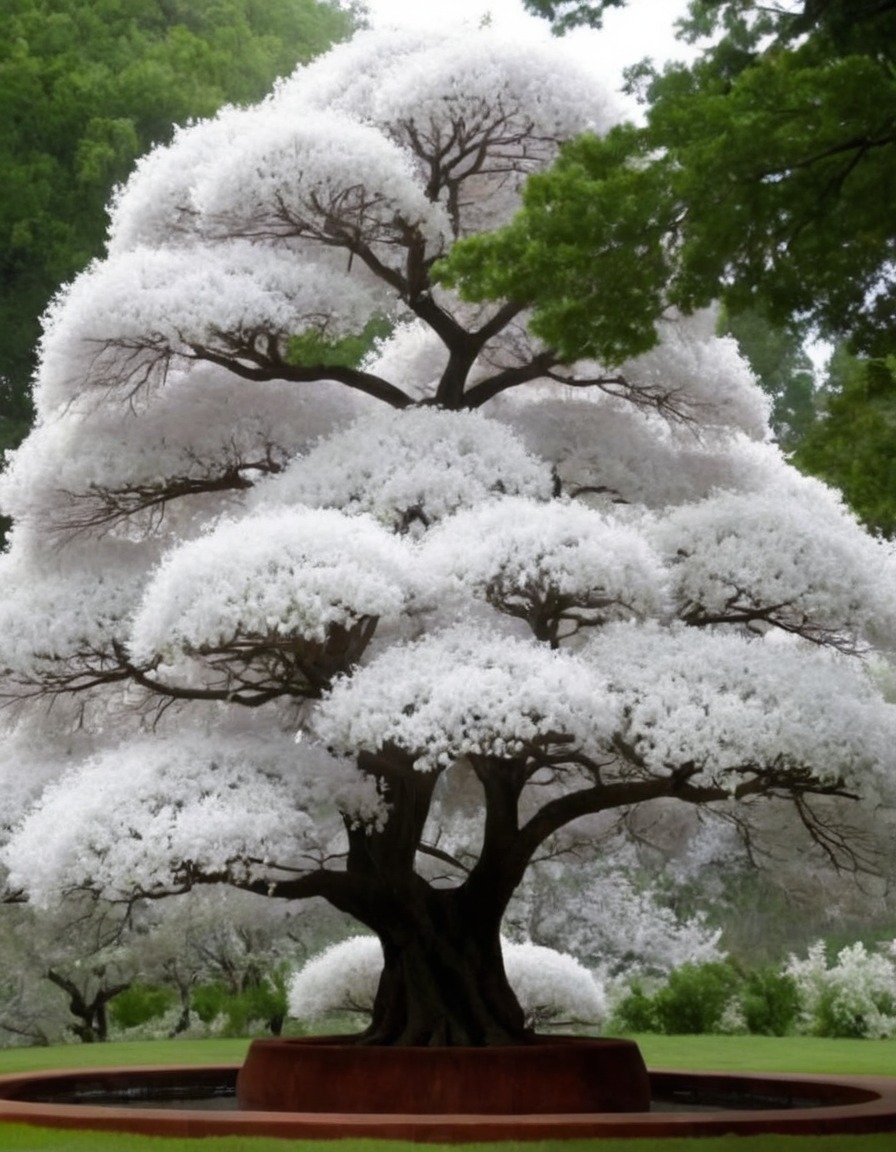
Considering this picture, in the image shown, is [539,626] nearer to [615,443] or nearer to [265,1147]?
[615,443]

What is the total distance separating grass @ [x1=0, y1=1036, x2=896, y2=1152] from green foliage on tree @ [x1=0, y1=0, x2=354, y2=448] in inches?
260

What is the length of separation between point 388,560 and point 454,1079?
316 cm

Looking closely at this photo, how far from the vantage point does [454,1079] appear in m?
10.6

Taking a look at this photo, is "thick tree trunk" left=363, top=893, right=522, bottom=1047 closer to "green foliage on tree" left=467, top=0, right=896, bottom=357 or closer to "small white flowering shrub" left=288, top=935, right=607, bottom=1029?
"small white flowering shrub" left=288, top=935, right=607, bottom=1029

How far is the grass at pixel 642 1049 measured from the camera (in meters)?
9.01

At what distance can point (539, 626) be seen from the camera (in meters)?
10.5

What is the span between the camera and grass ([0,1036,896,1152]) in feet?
29.6

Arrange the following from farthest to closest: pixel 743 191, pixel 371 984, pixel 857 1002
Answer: pixel 857 1002 < pixel 371 984 < pixel 743 191

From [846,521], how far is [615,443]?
5.42 feet

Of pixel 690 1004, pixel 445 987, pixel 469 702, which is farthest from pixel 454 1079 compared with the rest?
pixel 690 1004

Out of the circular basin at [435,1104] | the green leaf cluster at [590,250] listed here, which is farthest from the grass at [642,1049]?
the green leaf cluster at [590,250]

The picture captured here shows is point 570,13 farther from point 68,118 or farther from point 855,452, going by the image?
point 68,118

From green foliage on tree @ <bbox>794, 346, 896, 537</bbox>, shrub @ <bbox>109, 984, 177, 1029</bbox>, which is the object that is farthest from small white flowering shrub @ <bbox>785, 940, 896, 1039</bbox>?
shrub @ <bbox>109, 984, 177, 1029</bbox>

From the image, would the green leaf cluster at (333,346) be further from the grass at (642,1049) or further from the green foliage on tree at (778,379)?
the green foliage on tree at (778,379)
